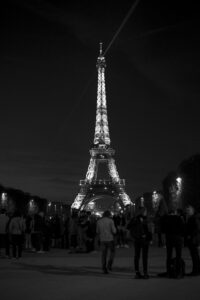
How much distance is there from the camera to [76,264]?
676 inches

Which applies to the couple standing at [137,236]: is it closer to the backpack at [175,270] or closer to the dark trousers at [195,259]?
the backpack at [175,270]

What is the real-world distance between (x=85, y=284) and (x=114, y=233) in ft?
10.3

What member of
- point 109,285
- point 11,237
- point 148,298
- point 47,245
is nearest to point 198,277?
point 109,285

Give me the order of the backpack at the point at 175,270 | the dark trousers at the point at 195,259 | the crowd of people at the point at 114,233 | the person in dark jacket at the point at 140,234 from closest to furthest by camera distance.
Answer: the backpack at the point at 175,270, the crowd of people at the point at 114,233, the person in dark jacket at the point at 140,234, the dark trousers at the point at 195,259

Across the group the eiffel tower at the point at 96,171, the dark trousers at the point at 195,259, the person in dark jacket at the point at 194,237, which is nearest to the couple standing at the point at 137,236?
the person in dark jacket at the point at 194,237

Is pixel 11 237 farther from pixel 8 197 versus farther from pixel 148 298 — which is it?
pixel 8 197

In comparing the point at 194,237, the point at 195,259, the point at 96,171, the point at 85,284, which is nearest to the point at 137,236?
the point at 194,237

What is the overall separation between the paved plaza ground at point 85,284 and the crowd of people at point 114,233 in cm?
57

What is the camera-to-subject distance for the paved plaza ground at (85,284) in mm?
10258

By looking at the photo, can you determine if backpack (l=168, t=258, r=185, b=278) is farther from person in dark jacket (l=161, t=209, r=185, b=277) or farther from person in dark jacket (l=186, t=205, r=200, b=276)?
person in dark jacket (l=186, t=205, r=200, b=276)

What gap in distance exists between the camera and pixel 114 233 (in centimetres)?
1491

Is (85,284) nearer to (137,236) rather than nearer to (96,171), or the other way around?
(137,236)

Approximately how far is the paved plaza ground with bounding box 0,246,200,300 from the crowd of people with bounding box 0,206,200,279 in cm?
57

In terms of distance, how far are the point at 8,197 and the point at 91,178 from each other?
1902 centimetres
